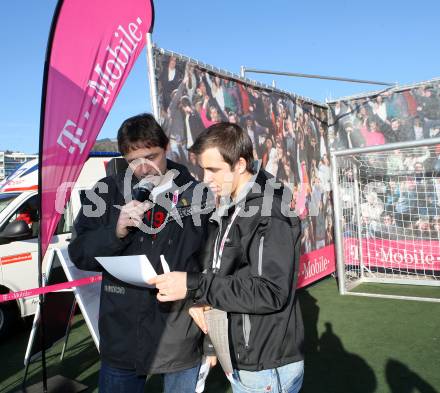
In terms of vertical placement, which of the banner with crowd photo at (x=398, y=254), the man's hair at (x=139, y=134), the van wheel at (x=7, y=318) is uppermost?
the man's hair at (x=139, y=134)

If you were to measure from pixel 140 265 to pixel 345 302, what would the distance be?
5.45m

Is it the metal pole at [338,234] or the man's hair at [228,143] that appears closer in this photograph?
the man's hair at [228,143]

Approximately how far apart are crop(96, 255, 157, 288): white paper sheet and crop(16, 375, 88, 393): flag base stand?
261 cm

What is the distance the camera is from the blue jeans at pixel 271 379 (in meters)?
1.63

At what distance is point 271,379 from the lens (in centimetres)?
163

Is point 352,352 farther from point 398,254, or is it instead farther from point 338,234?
point 398,254

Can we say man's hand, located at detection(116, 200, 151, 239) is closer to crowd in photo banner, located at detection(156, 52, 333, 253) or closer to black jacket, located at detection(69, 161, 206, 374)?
black jacket, located at detection(69, 161, 206, 374)

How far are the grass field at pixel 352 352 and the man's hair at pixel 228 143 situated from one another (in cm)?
271

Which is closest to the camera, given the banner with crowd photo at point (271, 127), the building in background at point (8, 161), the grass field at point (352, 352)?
the grass field at point (352, 352)

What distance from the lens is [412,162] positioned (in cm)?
788

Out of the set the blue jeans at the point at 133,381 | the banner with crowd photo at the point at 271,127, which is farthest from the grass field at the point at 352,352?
the blue jeans at the point at 133,381

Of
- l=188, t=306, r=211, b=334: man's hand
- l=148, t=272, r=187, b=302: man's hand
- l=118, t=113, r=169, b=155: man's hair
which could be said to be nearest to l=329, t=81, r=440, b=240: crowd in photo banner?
l=118, t=113, r=169, b=155: man's hair

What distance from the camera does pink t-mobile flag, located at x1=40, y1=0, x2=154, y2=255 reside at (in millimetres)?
3137

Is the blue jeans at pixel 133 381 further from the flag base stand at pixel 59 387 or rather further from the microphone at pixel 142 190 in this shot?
the flag base stand at pixel 59 387
